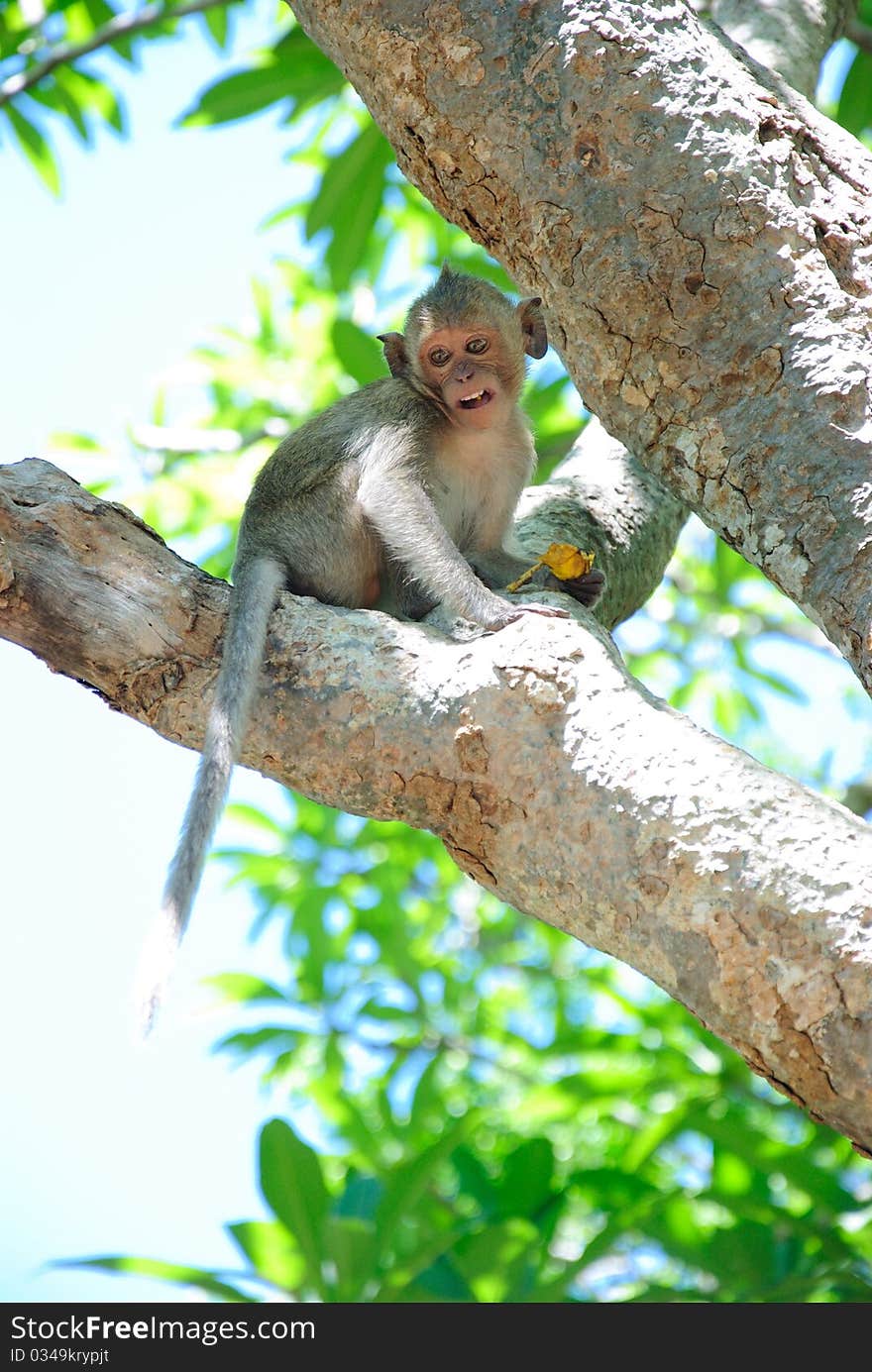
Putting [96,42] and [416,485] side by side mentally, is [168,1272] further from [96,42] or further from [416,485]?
[96,42]

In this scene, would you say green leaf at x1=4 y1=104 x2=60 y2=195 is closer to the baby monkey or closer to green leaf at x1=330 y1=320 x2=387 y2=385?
green leaf at x1=330 y1=320 x2=387 y2=385

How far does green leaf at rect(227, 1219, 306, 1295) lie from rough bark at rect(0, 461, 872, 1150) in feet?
6.24

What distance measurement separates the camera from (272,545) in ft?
12.2

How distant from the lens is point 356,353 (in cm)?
493

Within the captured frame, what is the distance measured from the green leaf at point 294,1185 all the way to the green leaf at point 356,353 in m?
2.76

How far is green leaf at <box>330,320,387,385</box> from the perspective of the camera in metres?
4.92

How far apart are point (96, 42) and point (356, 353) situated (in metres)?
1.64

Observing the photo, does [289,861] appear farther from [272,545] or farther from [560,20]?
[560,20]

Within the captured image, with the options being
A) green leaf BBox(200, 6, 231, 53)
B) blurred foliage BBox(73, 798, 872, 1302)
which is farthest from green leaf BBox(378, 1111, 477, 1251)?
green leaf BBox(200, 6, 231, 53)

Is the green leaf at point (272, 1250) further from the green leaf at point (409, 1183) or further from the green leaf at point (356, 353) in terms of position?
the green leaf at point (356, 353)

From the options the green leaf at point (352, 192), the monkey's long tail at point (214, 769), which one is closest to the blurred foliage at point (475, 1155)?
the monkey's long tail at point (214, 769)

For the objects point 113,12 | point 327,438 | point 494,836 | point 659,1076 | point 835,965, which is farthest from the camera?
point 113,12
